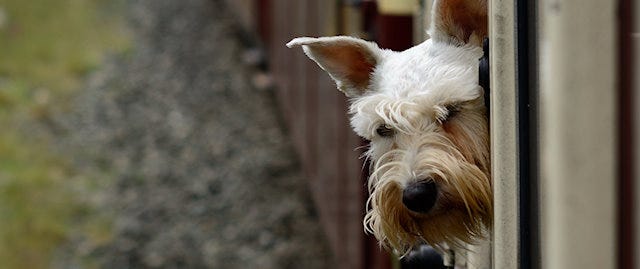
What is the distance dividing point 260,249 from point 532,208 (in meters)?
8.61

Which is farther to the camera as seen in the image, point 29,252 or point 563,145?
point 29,252

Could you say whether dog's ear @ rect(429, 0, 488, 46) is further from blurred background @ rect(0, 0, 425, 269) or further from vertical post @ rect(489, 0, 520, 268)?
blurred background @ rect(0, 0, 425, 269)

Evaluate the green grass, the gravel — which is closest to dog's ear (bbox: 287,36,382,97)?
the gravel

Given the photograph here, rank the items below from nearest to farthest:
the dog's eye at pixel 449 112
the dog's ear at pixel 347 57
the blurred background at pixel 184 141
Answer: the dog's eye at pixel 449 112 → the dog's ear at pixel 347 57 → the blurred background at pixel 184 141

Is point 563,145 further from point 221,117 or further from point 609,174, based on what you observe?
point 221,117

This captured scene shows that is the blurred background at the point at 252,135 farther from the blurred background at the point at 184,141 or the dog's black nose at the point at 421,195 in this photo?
the dog's black nose at the point at 421,195

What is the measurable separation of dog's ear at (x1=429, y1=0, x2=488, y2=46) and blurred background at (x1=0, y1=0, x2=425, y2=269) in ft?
9.81

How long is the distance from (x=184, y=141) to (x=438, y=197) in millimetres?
11063

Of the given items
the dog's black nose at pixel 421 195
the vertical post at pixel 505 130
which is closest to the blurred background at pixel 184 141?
the dog's black nose at pixel 421 195

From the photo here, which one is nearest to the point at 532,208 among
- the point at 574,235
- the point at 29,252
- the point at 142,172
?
the point at 574,235

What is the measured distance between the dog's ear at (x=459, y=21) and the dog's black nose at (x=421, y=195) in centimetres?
37

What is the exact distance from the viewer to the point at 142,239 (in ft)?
35.4

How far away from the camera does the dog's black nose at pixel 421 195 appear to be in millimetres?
2162

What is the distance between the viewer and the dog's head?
85.7 inches
